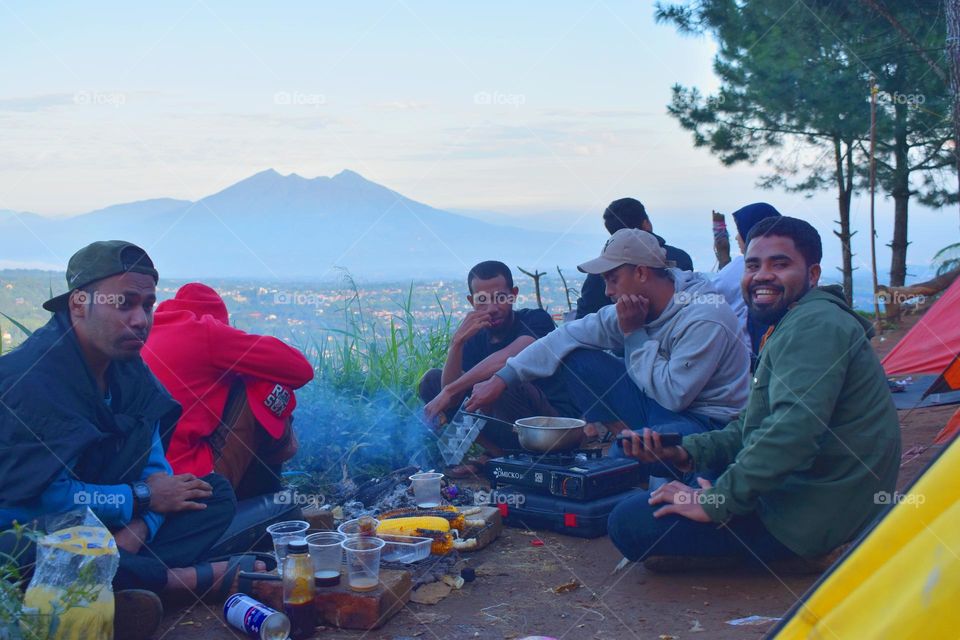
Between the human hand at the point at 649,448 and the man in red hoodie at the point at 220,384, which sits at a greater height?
the man in red hoodie at the point at 220,384

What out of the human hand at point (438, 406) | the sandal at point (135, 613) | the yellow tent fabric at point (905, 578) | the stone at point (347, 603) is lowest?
the stone at point (347, 603)

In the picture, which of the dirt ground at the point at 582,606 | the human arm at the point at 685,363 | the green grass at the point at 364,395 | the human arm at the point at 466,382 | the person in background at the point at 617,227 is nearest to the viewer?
the dirt ground at the point at 582,606

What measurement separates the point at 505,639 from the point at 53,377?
197 centimetres

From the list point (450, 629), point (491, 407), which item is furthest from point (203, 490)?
point (491, 407)

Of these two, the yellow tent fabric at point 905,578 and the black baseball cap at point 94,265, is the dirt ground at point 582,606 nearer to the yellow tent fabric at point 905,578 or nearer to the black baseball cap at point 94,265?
the black baseball cap at point 94,265

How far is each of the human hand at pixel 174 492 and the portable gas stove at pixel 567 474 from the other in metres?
1.63

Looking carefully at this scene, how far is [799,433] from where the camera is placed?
9.89 feet

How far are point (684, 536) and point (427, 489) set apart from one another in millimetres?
1608

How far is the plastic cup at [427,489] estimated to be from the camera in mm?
4699

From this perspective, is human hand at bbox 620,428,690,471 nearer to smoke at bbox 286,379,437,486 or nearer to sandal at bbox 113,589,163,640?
sandal at bbox 113,589,163,640

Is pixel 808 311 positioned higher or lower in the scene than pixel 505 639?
higher

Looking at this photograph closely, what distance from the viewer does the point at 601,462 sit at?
4.49 m

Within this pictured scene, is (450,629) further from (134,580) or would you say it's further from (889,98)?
(889,98)

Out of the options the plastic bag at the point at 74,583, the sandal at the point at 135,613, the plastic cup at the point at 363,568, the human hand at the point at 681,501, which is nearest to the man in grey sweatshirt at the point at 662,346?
the human hand at the point at 681,501
